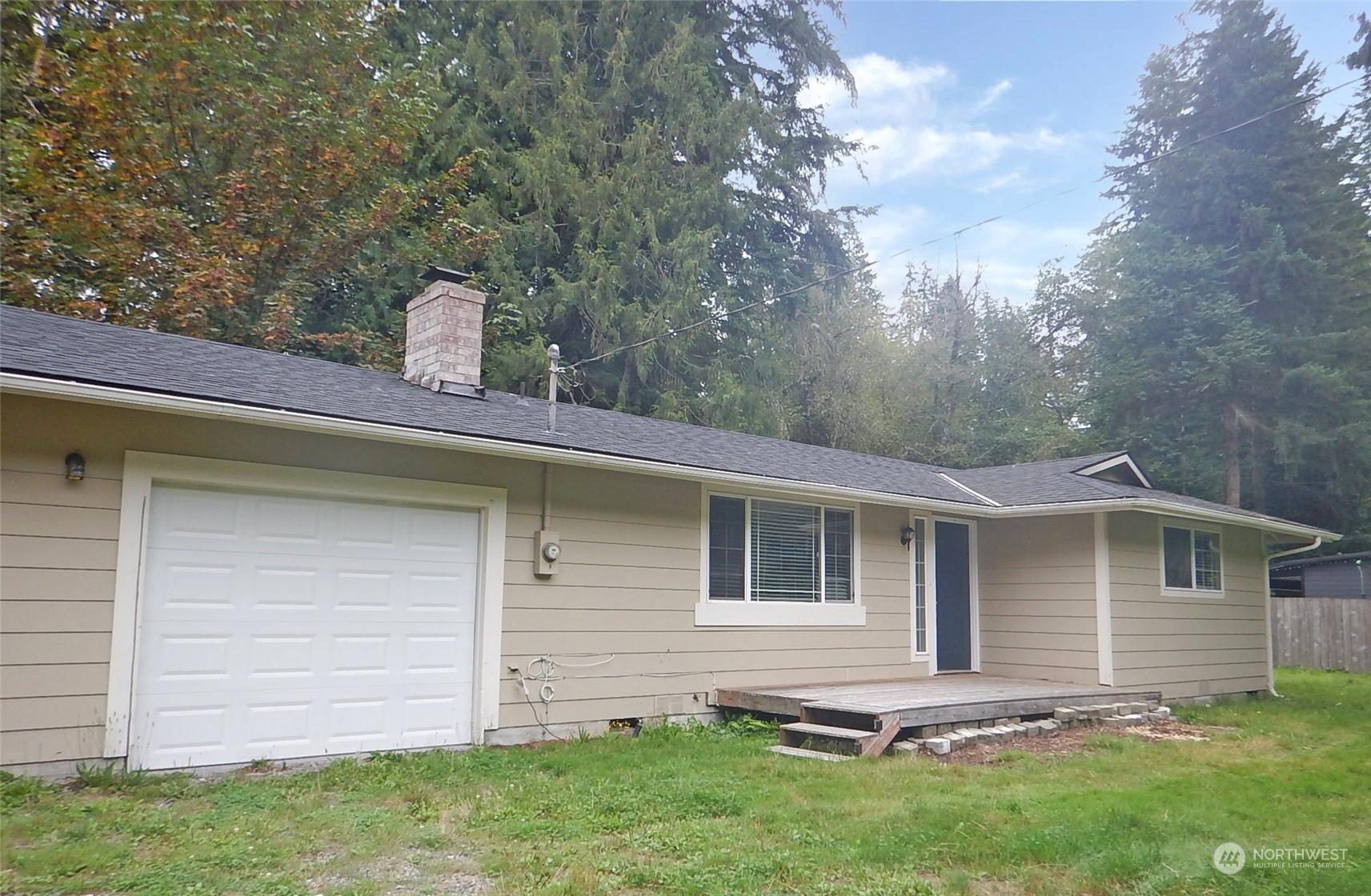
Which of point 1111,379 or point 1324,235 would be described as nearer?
point 1324,235

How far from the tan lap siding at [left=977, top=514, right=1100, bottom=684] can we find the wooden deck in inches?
22.2

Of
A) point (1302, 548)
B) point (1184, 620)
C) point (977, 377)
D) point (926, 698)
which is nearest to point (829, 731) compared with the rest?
point (926, 698)

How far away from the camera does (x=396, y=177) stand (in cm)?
1547

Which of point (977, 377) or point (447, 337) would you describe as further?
point (977, 377)

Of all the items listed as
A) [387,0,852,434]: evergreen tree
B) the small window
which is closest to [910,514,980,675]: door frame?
the small window

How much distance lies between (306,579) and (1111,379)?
20.0 m

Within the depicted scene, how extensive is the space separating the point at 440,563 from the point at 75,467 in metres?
2.37

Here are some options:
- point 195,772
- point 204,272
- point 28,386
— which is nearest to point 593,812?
point 195,772

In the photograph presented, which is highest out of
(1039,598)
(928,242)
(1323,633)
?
(928,242)

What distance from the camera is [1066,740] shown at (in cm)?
775

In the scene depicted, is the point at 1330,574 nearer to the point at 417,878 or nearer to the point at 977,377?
the point at 977,377

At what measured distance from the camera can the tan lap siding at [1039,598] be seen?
998cm

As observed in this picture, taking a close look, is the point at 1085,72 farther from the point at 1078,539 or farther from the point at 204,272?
the point at 204,272

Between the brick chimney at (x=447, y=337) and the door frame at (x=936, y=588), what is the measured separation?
5.32 metres
